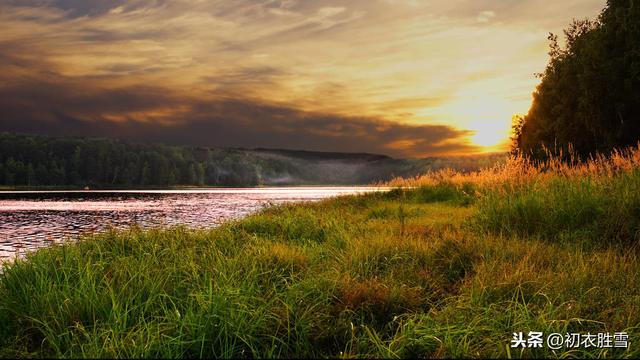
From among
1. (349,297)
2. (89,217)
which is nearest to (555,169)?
(349,297)

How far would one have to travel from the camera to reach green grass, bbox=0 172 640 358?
4.07m

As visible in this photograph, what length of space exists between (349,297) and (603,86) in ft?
110

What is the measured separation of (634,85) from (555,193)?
Result: 2563 cm

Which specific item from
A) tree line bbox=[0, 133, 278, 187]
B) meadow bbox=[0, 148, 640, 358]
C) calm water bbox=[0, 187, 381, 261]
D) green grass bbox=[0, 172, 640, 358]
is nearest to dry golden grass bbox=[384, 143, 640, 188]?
meadow bbox=[0, 148, 640, 358]

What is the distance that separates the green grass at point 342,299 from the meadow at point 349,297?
0.02 meters

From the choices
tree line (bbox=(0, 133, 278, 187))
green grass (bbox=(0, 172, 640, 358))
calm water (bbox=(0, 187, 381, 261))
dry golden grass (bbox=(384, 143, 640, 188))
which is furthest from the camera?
tree line (bbox=(0, 133, 278, 187))

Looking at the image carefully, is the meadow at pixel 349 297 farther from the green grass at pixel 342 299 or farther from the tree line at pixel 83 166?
the tree line at pixel 83 166

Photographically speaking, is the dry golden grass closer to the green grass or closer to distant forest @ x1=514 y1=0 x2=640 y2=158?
the green grass

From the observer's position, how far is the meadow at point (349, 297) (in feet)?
13.4

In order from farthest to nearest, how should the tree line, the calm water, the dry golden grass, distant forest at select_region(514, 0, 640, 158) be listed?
the tree line < distant forest at select_region(514, 0, 640, 158) < the calm water < the dry golden grass

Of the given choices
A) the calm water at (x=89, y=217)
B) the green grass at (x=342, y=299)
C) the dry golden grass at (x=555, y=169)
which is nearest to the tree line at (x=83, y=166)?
the calm water at (x=89, y=217)

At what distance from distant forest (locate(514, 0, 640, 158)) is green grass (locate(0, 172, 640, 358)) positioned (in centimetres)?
2156

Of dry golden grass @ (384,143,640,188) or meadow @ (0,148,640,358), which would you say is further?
dry golden grass @ (384,143,640,188)

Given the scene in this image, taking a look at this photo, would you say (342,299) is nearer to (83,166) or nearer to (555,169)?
(555,169)
